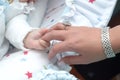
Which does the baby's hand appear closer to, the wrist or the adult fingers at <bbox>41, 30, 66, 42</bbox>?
the adult fingers at <bbox>41, 30, 66, 42</bbox>

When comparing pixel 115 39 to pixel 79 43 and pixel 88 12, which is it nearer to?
pixel 79 43

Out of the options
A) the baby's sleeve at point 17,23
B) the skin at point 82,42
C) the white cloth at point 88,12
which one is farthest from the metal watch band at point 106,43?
the baby's sleeve at point 17,23

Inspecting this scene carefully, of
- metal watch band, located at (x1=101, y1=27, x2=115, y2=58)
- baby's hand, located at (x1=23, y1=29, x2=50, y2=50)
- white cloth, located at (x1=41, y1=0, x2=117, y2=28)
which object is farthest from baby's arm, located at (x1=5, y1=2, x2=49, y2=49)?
metal watch band, located at (x1=101, y1=27, x2=115, y2=58)

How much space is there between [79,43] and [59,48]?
6 centimetres

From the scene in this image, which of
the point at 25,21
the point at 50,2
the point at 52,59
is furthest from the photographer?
the point at 50,2

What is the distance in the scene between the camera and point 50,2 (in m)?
0.94

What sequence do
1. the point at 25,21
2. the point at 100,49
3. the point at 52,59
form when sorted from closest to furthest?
the point at 100,49, the point at 52,59, the point at 25,21

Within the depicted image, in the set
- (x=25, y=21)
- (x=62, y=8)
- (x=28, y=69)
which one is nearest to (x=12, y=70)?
(x=28, y=69)

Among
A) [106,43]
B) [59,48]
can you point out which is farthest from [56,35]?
[106,43]

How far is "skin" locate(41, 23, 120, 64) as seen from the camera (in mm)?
589

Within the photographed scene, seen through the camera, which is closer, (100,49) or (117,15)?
(100,49)

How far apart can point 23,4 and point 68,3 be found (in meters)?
0.15

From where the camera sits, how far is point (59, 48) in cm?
63

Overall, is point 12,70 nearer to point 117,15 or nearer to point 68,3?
point 68,3
